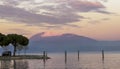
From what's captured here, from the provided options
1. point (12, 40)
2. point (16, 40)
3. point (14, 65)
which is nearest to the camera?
point (14, 65)

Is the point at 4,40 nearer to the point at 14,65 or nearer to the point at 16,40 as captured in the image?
the point at 16,40

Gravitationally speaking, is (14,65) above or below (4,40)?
below

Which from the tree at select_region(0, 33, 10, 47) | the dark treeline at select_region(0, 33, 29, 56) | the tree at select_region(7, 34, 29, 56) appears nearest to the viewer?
the tree at select_region(0, 33, 10, 47)

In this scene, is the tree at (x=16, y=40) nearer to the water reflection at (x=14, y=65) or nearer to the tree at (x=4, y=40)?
the tree at (x=4, y=40)

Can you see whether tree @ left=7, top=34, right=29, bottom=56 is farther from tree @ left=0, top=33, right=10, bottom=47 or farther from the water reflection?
the water reflection

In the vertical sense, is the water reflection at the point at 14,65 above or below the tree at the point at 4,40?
below

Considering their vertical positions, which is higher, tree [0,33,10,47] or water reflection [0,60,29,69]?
tree [0,33,10,47]

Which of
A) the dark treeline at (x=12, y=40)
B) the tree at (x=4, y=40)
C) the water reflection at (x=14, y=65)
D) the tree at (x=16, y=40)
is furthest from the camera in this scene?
the tree at (x=16, y=40)

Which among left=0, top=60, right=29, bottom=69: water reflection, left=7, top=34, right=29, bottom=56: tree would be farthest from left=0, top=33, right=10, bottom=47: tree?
left=0, top=60, right=29, bottom=69: water reflection

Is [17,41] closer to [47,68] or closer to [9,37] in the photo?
[9,37]

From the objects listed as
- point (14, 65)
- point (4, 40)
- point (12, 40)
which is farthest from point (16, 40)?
point (14, 65)

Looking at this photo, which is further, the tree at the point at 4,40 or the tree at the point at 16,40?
the tree at the point at 16,40

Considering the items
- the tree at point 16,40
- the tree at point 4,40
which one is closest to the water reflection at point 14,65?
the tree at point 4,40

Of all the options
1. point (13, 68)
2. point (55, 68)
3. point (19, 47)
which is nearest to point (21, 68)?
point (13, 68)
